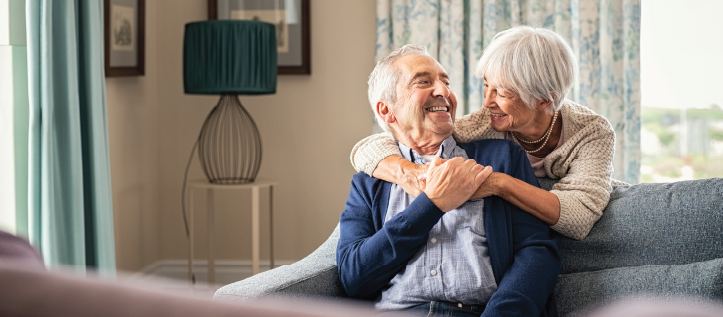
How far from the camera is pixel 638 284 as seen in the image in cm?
145

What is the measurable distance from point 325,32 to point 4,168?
1.80m

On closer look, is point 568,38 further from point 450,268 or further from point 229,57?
point 450,268

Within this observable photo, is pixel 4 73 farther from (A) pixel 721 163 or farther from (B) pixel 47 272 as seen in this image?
(A) pixel 721 163

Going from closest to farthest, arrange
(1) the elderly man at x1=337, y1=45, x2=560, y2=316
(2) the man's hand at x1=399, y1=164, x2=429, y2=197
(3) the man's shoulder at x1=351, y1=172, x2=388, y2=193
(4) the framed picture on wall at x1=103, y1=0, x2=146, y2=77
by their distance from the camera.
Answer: (1) the elderly man at x1=337, y1=45, x2=560, y2=316, (2) the man's hand at x1=399, y1=164, x2=429, y2=197, (3) the man's shoulder at x1=351, y1=172, x2=388, y2=193, (4) the framed picture on wall at x1=103, y1=0, x2=146, y2=77

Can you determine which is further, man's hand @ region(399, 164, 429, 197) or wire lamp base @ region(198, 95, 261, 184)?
wire lamp base @ region(198, 95, 261, 184)

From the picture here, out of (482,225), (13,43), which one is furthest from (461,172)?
(13,43)

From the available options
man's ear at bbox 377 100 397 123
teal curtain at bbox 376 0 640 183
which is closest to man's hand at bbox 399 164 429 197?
man's ear at bbox 377 100 397 123

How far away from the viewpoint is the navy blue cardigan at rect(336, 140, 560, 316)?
1443mm

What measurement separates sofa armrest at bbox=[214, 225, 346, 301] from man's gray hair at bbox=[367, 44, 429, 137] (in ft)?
1.52

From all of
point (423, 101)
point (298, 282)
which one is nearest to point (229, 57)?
point (423, 101)

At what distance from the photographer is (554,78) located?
1.75m

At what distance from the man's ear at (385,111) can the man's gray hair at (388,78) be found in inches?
0.4

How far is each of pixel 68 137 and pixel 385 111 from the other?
3.87 ft

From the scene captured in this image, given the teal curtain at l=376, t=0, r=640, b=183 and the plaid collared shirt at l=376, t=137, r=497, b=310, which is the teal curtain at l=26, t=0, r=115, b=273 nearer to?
the plaid collared shirt at l=376, t=137, r=497, b=310
